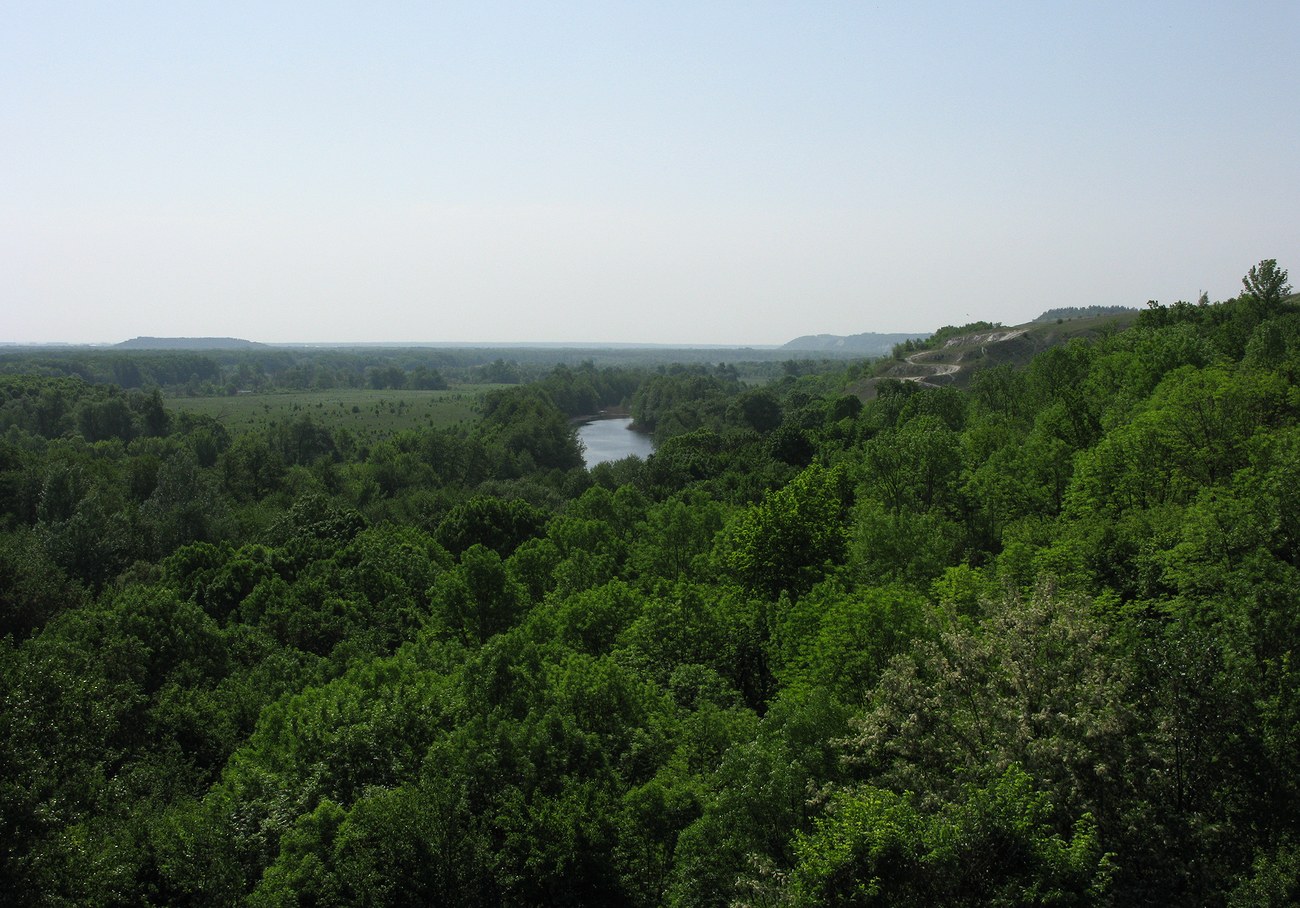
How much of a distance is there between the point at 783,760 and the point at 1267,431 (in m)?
24.9

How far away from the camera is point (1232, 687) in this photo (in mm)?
14383

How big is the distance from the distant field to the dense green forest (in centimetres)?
8976

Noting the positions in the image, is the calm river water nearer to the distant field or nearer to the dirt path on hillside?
the distant field

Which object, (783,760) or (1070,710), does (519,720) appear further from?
(1070,710)

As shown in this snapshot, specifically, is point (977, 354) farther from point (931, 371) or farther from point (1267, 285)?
point (1267, 285)

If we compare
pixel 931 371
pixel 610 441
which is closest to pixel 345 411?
pixel 610 441

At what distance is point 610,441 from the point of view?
150 meters

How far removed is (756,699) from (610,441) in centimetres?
12373

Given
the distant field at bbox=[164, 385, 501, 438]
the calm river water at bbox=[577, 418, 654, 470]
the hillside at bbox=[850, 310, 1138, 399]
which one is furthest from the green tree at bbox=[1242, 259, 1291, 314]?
the distant field at bbox=[164, 385, 501, 438]

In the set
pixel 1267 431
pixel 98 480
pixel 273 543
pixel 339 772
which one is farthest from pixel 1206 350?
pixel 98 480

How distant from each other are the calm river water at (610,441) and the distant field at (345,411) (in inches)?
856

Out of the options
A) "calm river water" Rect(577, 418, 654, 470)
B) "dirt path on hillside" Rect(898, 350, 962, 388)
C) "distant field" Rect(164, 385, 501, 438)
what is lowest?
"calm river water" Rect(577, 418, 654, 470)

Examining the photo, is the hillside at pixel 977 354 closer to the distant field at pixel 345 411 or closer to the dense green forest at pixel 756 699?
the dense green forest at pixel 756 699

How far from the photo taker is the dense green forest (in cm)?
1405
